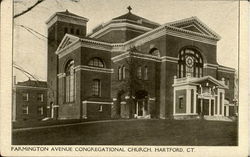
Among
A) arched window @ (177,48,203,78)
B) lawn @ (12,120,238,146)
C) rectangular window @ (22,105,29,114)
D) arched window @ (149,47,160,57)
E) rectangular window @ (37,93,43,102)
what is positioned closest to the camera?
lawn @ (12,120,238,146)

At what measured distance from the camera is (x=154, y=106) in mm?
5254

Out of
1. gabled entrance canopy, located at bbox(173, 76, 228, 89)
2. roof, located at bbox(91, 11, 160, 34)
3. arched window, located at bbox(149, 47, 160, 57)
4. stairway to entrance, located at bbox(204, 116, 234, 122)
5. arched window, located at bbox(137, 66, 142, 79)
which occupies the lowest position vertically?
stairway to entrance, located at bbox(204, 116, 234, 122)

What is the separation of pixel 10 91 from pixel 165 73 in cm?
183

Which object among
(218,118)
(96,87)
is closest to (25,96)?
(96,87)

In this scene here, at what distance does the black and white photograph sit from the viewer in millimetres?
4953

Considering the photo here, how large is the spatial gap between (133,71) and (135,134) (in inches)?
31.0

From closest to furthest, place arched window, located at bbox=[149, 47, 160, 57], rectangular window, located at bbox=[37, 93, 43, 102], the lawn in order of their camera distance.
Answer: the lawn → rectangular window, located at bbox=[37, 93, 43, 102] → arched window, located at bbox=[149, 47, 160, 57]

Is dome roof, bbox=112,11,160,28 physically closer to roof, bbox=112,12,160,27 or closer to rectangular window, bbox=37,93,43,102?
roof, bbox=112,12,160,27

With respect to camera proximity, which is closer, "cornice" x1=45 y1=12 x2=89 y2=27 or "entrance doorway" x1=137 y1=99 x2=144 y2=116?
"cornice" x1=45 y1=12 x2=89 y2=27

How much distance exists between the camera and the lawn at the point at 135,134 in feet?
16.1

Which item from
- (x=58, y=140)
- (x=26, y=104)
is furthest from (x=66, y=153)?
(x=26, y=104)

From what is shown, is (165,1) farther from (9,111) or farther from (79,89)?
(9,111)

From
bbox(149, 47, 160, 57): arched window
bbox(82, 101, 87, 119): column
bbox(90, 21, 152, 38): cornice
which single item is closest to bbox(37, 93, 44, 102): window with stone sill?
bbox(82, 101, 87, 119): column

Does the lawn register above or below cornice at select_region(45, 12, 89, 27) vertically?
below
